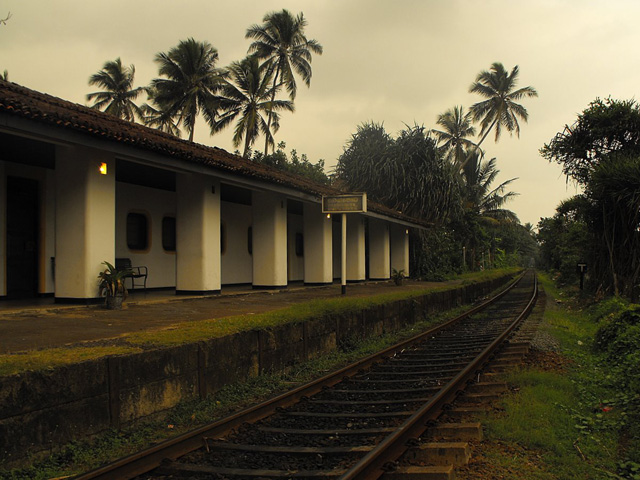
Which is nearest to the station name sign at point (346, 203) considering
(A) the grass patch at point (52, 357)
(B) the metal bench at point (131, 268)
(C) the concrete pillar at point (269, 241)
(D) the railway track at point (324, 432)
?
(C) the concrete pillar at point (269, 241)

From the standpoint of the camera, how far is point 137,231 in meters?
14.8

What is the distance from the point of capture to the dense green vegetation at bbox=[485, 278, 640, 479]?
403 centimetres

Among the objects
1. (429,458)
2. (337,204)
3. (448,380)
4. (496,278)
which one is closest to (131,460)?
(429,458)

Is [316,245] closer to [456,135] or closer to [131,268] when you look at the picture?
[131,268]

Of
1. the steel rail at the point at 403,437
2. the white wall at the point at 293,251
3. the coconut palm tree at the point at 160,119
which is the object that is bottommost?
the steel rail at the point at 403,437

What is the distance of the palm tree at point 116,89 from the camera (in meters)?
43.8

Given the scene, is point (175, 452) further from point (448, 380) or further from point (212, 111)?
point (212, 111)

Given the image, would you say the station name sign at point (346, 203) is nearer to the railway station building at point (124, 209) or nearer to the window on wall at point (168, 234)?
the railway station building at point (124, 209)

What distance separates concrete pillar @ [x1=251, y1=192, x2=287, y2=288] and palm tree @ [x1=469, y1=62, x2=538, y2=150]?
31.5 meters

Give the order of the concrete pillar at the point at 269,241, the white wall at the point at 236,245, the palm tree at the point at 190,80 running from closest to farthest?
1. the concrete pillar at the point at 269,241
2. the white wall at the point at 236,245
3. the palm tree at the point at 190,80

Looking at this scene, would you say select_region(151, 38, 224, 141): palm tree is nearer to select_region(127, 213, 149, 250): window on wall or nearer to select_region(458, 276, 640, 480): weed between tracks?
select_region(127, 213, 149, 250): window on wall

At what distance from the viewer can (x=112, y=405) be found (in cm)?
475

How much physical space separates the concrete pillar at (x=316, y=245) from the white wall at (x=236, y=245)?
228 centimetres

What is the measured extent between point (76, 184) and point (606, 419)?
1004cm
